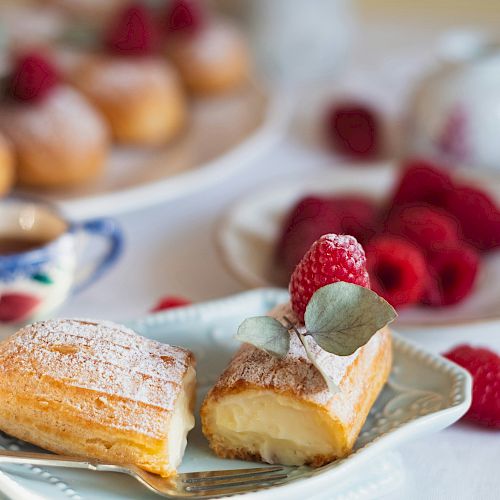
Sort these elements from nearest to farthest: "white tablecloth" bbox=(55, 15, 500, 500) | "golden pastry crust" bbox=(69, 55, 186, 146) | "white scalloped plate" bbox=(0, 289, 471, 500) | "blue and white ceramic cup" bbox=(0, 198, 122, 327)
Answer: "white scalloped plate" bbox=(0, 289, 471, 500), "white tablecloth" bbox=(55, 15, 500, 500), "blue and white ceramic cup" bbox=(0, 198, 122, 327), "golden pastry crust" bbox=(69, 55, 186, 146)

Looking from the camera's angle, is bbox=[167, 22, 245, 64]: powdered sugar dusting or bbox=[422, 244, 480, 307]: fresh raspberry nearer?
bbox=[422, 244, 480, 307]: fresh raspberry

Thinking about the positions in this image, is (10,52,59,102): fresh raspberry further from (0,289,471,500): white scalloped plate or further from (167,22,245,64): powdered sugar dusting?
(0,289,471,500): white scalloped plate

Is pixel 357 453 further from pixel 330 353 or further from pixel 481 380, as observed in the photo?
pixel 481 380

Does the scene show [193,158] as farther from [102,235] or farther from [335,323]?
[335,323]

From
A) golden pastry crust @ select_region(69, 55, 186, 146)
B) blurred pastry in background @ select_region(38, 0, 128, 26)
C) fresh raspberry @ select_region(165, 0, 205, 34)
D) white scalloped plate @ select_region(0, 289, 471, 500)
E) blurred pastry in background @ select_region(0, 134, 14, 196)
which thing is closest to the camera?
white scalloped plate @ select_region(0, 289, 471, 500)

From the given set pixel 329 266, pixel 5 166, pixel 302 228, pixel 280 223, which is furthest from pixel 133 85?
pixel 329 266

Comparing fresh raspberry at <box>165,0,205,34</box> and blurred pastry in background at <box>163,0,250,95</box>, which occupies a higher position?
fresh raspberry at <box>165,0,205,34</box>

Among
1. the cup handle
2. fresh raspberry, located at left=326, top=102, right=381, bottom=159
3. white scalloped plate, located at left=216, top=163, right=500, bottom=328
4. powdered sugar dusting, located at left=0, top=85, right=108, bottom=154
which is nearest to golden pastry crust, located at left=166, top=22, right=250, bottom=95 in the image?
fresh raspberry, located at left=326, top=102, right=381, bottom=159

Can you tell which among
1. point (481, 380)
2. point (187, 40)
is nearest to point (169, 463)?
point (481, 380)
